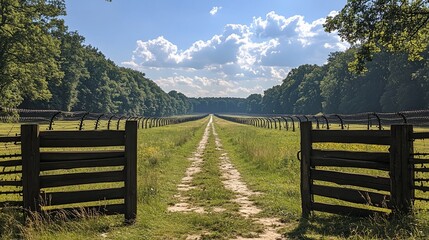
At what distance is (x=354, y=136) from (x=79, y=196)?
5.47 meters

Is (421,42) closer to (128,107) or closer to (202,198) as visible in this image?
(202,198)

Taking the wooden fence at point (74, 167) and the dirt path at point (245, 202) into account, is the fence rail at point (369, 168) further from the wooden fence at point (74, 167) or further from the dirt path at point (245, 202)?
the wooden fence at point (74, 167)

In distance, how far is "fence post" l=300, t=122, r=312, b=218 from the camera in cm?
746

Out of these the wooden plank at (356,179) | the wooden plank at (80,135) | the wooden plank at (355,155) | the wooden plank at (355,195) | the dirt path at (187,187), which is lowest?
the dirt path at (187,187)

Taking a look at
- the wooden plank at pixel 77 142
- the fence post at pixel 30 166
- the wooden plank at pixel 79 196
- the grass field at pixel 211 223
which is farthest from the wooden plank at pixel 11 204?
the wooden plank at pixel 77 142

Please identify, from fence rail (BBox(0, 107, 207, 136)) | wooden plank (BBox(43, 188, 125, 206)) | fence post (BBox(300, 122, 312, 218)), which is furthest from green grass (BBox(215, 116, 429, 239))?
fence rail (BBox(0, 107, 207, 136))

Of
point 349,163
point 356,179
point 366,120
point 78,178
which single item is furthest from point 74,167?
point 366,120

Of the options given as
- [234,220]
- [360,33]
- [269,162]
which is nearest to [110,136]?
[234,220]

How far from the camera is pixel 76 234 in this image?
6.11 metres

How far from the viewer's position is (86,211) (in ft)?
22.7

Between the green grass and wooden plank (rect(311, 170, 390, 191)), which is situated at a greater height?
wooden plank (rect(311, 170, 390, 191))

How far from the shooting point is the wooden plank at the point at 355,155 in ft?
21.9

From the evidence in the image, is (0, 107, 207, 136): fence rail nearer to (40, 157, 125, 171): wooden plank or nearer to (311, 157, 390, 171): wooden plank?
(40, 157, 125, 171): wooden plank

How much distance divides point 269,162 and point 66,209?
9.37 meters
